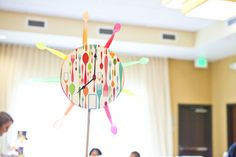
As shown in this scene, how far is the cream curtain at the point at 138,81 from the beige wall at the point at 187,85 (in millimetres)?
189

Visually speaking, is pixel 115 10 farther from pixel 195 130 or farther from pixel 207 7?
pixel 195 130

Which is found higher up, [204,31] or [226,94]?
[204,31]

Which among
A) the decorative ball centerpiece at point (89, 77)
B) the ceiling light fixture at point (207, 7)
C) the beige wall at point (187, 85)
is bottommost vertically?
the decorative ball centerpiece at point (89, 77)

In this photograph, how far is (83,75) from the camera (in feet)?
5.07

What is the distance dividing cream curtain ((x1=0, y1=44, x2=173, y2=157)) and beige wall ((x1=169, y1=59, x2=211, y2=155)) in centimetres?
19

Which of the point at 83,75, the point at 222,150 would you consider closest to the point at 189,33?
the point at 222,150

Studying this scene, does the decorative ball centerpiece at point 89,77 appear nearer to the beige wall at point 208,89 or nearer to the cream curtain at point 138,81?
the cream curtain at point 138,81

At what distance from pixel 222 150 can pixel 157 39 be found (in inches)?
101

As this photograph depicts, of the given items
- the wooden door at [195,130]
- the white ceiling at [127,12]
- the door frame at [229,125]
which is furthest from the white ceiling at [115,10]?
the wooden door at [195,130]

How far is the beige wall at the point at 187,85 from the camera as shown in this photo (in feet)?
21.2

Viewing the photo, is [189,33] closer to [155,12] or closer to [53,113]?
[155,12]

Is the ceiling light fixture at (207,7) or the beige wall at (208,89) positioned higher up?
the ceiling light fixture at (207,7)

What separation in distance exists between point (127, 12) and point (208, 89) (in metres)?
2.82

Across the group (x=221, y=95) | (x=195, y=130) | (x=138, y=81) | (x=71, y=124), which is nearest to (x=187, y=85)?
(x=221, y=95)
